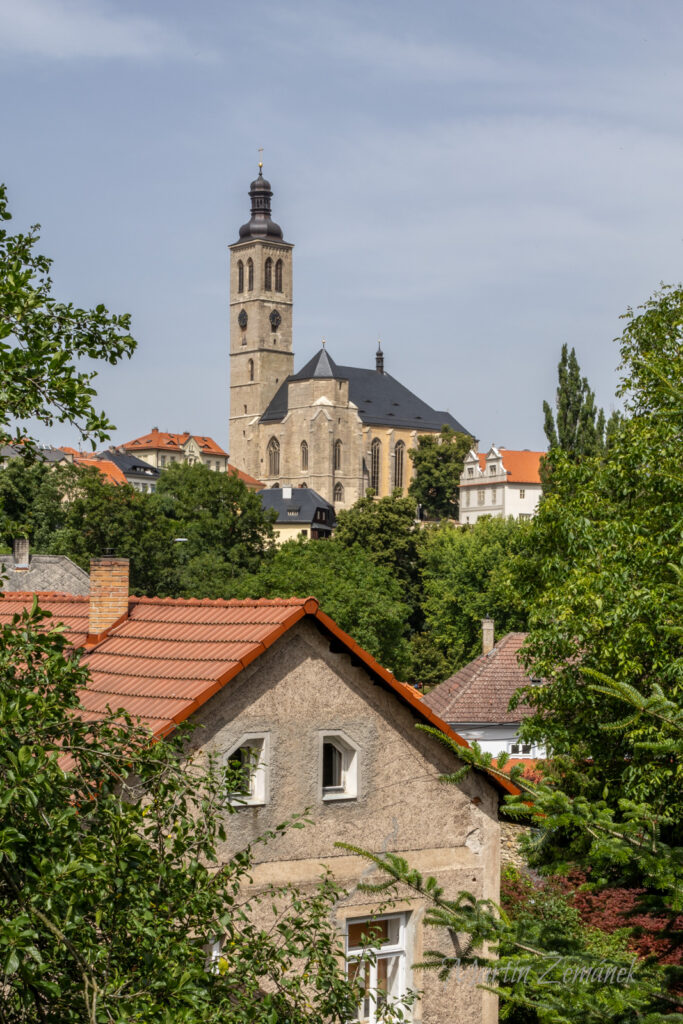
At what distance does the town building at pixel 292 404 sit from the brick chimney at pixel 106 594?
125 m

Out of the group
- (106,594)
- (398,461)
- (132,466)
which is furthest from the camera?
(398,461)

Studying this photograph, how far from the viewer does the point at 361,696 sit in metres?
14.1

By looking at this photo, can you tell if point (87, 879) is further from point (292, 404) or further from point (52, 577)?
point (292, 404)

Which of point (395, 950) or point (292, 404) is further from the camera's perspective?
point (292, 404)

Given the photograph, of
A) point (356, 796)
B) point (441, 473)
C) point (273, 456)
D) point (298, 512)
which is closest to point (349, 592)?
point (356, 796)

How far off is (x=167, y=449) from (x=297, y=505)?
5482 cm

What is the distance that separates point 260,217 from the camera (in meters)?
163

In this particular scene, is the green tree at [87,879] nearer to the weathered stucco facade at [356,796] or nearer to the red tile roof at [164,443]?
the weathered stucco facade at [356,796]

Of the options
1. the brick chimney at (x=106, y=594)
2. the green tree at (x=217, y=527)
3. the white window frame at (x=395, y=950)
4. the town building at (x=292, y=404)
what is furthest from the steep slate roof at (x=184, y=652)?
the town building at (x=292, y=404)

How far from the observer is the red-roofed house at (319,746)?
13.1m

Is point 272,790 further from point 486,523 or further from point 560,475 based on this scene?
point 486,523

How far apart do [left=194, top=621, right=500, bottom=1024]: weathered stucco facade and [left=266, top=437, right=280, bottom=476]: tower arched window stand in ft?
437

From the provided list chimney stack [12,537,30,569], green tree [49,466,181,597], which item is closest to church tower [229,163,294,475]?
green tree [49,466,181,597]

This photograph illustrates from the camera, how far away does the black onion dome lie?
162125 millimetres
